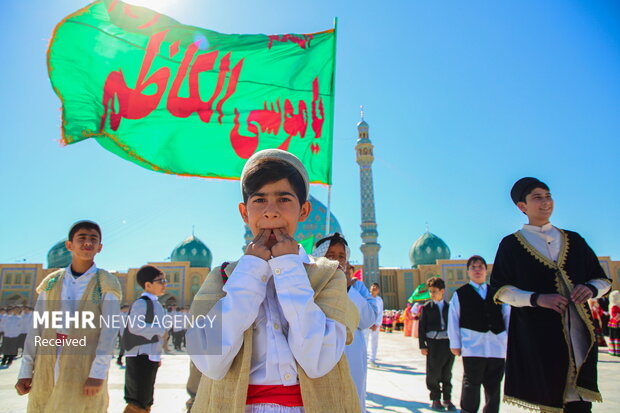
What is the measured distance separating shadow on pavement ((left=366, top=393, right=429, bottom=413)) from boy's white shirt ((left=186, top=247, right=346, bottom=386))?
3.59m

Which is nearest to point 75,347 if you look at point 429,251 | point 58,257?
point 58,257

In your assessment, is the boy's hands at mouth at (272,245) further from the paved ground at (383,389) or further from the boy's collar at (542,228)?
the paved ground at (383,389)

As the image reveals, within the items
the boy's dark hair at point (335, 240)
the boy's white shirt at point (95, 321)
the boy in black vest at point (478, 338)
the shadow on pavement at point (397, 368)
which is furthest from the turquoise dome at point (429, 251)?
the boy's white shirt at point (95, 321)

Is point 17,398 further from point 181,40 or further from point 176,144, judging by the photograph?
point 181,40

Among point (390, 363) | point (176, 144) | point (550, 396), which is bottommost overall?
point (390, 363)

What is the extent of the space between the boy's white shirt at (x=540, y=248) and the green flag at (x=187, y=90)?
2240 mm

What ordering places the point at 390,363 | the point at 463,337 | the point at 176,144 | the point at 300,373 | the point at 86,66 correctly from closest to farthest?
the point at 300,373 < the point at 463,337 < the point at 86,66 < the point at 176,144 < the point at 390,363

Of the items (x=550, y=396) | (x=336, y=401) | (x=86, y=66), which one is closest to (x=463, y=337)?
(x=550, y=396)

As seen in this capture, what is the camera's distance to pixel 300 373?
121 centimetres

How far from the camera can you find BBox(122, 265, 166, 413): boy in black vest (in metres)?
3.51

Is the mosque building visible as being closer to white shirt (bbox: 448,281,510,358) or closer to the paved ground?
the paved ground

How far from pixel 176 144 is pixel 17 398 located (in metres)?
3.55

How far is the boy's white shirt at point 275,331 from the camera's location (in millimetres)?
1169

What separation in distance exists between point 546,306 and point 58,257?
38.2 m
